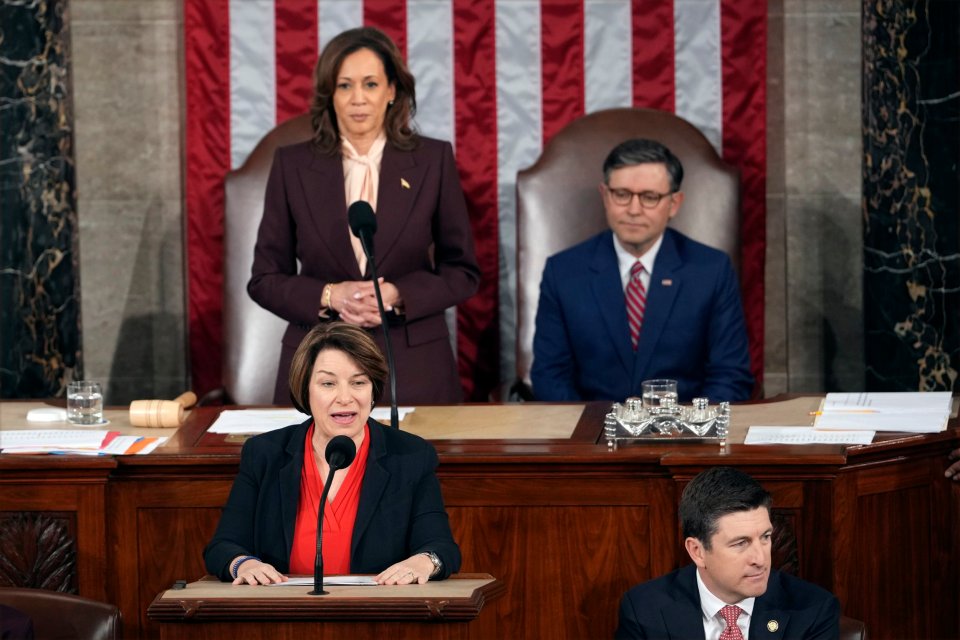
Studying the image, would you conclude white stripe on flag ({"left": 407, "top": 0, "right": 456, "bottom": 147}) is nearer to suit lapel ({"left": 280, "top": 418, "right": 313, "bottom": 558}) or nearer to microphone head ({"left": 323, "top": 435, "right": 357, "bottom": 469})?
suit lapel ({"left": 280, "top": 418, "right": 313, "bottom": 558})

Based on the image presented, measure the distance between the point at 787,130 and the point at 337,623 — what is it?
3658 millimetres

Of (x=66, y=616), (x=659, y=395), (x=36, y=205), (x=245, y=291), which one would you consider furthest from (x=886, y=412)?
(x=36, y=205)

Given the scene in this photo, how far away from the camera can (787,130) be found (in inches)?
234

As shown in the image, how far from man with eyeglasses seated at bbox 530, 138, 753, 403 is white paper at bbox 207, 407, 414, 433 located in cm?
86

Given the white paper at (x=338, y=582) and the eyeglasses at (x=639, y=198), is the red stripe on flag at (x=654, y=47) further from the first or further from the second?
the white paper at (x=338, y=582)

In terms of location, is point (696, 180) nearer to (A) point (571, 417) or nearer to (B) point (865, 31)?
(B) point (865, 31)

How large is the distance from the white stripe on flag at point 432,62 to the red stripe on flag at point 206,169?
70cm

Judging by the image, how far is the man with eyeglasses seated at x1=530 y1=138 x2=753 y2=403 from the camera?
16.7 feet

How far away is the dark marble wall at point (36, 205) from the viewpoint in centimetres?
591

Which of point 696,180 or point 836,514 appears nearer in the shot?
point 836,514

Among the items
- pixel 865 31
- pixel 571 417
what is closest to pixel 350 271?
pixel 571 417

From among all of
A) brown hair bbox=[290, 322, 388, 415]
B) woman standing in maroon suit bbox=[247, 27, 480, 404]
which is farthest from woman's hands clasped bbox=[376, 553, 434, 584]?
woman standing in maroon suit bbox=[247, 27, 480, 404]

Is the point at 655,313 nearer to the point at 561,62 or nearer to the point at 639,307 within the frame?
the point at 639,307

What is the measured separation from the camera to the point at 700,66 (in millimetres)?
5949
